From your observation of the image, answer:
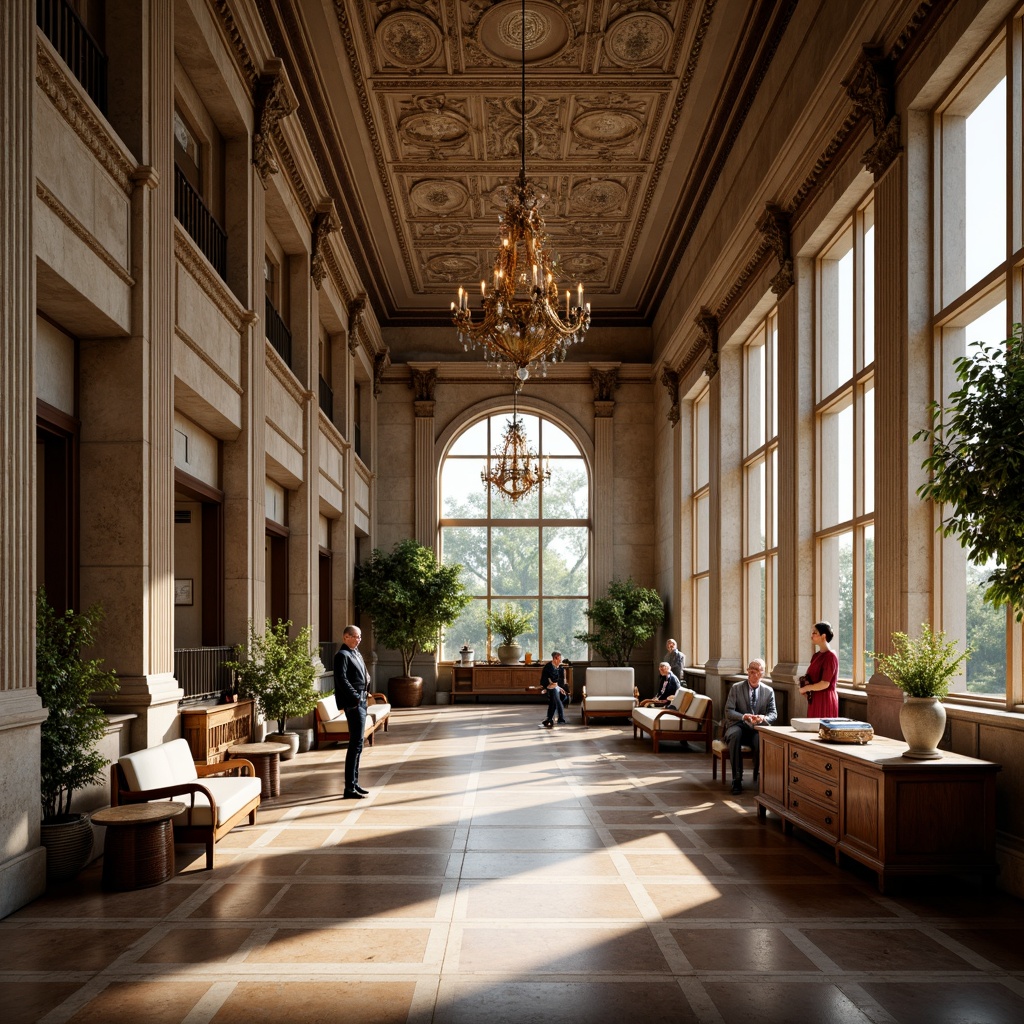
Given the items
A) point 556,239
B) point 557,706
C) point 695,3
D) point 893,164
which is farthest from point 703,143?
point 557,706

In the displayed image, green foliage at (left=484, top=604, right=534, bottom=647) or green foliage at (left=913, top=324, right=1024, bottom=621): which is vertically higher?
green foliage at (left=913, top=324, right=1024, bottom=621)

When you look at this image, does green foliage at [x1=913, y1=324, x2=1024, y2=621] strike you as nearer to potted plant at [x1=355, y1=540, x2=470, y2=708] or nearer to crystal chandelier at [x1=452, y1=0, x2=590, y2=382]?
crystal chandelier at [x1=452, y1=0, x2=590, y2=382]

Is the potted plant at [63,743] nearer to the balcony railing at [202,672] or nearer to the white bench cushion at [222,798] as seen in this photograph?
the white bench cushion at [222,798]

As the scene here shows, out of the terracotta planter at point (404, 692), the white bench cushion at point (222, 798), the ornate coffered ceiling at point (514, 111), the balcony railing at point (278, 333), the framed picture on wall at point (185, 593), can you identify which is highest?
the ornate coffered ceiling at point (514, 111)

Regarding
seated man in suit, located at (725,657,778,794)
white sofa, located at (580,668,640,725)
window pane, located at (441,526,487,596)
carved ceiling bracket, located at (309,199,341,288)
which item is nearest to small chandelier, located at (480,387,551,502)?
window pane, located at (441,526,487,596)

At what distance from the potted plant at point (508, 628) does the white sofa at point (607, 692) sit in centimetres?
455

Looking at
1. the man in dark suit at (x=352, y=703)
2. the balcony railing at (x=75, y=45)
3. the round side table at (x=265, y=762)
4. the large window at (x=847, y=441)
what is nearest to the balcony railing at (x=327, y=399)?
the man in dark suit at (x=352, y=703)

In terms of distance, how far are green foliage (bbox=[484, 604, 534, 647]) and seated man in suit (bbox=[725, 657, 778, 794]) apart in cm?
1143

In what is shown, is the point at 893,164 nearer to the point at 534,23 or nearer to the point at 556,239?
the point at 534,23

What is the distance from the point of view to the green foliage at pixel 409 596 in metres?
20.7

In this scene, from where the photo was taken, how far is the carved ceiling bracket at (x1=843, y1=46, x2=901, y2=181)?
8.81m

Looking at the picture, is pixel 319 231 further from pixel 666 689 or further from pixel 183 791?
pixel 183 791

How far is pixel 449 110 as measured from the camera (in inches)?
568

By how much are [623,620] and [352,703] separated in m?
11.8
